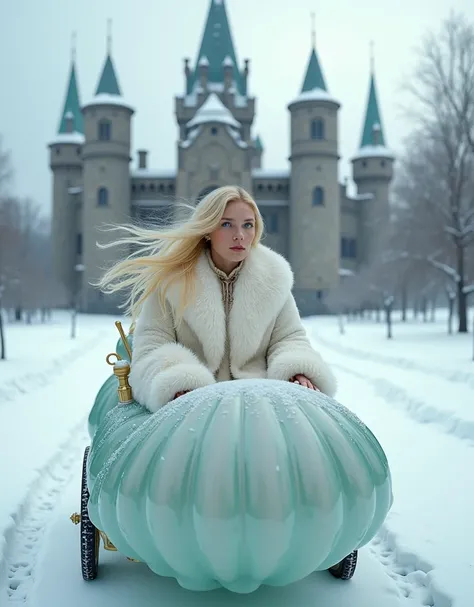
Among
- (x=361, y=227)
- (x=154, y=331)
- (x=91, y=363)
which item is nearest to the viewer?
(x=154, y=331)

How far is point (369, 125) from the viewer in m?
50.7

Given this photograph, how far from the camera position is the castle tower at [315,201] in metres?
42.7

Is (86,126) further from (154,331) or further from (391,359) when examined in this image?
(154,331)

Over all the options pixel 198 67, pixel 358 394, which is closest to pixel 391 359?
pixel 358 394

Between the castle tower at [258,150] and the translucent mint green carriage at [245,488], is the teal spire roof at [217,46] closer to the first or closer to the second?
the castle tower at [258,150]

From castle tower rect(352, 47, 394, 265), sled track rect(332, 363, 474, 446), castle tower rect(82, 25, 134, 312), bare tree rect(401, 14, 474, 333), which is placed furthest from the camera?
castle tower rect(352, 47, 394, 265)

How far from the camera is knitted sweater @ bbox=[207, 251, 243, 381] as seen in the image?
10.9ft

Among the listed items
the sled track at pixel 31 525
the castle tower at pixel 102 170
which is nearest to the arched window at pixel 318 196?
the castle tower at pixel 102 170

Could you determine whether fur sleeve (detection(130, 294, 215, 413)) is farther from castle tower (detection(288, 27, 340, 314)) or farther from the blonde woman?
castle tower (detection(288, 27, 340, 314))

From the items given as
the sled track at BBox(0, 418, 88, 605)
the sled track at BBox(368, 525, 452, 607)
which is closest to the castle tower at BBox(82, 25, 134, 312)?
the sled track at BBox(0, 418, 88, 605)

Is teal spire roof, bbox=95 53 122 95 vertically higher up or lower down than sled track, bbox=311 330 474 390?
higher up

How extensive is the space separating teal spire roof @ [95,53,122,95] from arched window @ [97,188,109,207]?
752 cm

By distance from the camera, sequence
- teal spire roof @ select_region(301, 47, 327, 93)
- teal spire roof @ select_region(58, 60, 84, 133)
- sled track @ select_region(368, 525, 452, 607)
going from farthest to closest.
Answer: teal spire roof @ select_region(58, 60, 84, 133)
teal spire roof @ select_region(301, 47, 327, 93)
sled track @ select_region(368, 525, 452, 607)

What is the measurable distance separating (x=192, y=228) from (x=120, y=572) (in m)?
1.78
